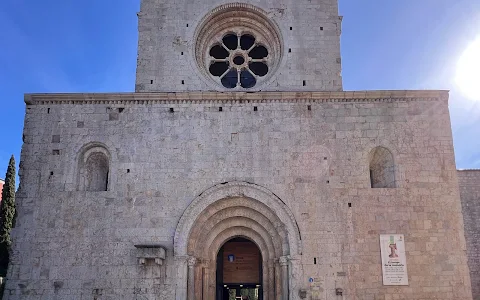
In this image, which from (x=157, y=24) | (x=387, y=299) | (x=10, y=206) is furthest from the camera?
(x=10, y=206)

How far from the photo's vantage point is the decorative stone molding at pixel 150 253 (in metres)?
A: 9.46

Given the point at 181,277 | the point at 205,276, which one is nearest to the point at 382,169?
the point at 205,276

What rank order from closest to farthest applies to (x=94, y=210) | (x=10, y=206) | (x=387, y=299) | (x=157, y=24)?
(x=387, y=299) → (x=94, y=210) → (x=157, y=24) → (x=10, y=206)

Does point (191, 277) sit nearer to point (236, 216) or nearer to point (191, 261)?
point (191, 261)

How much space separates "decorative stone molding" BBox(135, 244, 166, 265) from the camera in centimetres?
946

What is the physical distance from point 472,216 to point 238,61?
972cm

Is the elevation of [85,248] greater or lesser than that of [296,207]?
lesser

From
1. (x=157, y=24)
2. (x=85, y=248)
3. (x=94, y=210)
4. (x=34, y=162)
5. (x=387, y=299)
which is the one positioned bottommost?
(x=387, y=299)

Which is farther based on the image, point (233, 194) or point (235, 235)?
point (235, 235)

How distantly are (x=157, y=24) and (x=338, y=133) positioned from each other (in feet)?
19.8

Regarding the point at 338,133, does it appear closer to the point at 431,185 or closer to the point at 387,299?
the point at 431,185

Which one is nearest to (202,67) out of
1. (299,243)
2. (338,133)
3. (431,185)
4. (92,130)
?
(92,130)

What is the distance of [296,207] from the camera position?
1003 cm

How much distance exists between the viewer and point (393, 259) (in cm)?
A: 969
